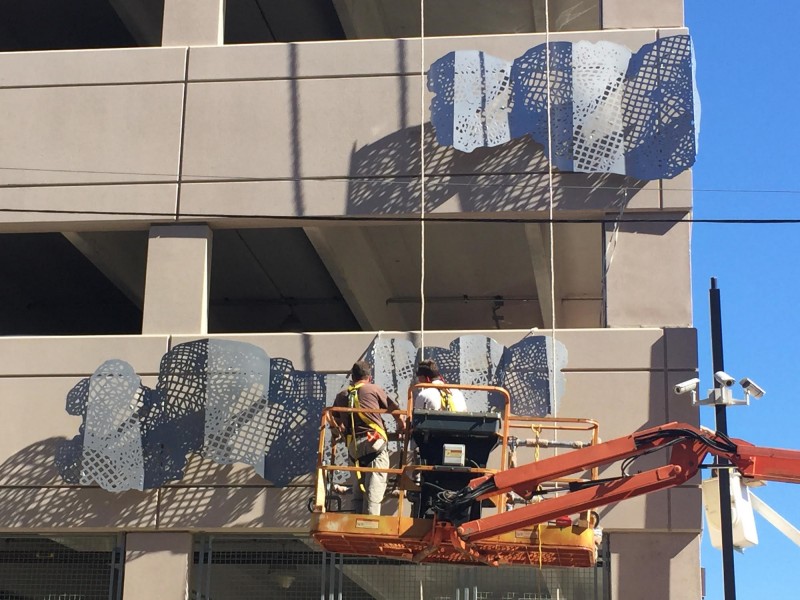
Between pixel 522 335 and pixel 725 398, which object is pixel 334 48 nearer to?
pixel 522 335

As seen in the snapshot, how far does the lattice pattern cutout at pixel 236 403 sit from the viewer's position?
1434 cm

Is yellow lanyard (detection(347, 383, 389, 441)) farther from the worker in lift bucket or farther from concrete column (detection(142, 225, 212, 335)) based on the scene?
concrete column (detection(142, 225, 212, 335))

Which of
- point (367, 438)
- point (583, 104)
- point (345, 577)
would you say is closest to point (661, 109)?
point (583, 104)

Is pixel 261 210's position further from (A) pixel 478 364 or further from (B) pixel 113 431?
(A) pixel 478 364

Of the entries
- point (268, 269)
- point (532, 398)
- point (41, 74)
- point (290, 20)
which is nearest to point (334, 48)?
point (41, 74)

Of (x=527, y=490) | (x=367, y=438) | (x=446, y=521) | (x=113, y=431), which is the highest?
(x=113, y=431)

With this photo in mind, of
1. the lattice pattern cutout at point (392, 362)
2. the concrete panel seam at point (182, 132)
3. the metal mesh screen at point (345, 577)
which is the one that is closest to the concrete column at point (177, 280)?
the concrete panel seam at point (182, 132)

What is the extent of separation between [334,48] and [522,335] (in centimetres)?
443

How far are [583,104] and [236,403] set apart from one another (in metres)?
5.40

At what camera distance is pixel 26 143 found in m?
16.3

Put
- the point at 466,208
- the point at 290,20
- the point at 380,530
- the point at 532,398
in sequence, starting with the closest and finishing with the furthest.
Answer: the point at 380,530, the point at 532,398, the point at 466,208, the point at 290,20

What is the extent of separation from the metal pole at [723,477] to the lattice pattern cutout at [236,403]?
5.04 metres

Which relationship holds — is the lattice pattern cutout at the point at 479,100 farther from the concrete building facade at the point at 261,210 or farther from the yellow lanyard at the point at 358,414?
the yellow lanyard at the point at 358,414

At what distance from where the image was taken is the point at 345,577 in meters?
14.2
